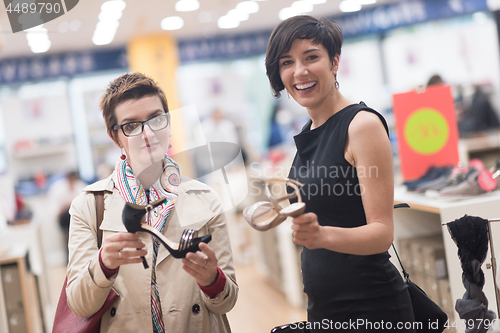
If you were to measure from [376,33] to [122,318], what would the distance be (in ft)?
27.1

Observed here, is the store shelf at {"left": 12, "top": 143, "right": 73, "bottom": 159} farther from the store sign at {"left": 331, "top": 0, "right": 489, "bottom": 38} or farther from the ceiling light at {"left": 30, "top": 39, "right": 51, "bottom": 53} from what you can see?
the store sign at {"left": 331, "top": 0, "right": 489, "bottom": 38}

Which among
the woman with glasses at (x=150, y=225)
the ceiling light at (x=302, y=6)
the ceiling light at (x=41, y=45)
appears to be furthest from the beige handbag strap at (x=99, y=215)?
the ceiling light at (x=302, y=6)

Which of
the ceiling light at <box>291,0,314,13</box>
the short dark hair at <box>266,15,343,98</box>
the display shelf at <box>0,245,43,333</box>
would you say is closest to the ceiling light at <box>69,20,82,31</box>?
the ceiling light at <box>291,0,314,13</box>

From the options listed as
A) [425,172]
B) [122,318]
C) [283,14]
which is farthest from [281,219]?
[283,14]

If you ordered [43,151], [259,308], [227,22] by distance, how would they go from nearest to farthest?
1. [259,308]
2. [227,22]
3. [43,151]

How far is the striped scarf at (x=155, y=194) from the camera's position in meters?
1.23

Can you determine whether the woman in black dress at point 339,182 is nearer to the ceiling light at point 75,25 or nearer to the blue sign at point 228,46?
the ceiling light at point 75,25

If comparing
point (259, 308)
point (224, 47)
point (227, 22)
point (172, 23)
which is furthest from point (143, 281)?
point (224, 47)

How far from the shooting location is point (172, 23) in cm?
707

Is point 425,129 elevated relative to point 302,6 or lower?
lower

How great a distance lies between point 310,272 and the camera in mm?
1212

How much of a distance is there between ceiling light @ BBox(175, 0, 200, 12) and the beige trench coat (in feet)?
17.6

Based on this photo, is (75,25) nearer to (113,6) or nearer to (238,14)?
(113,6)

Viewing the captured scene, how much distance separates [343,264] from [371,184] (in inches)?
9.5
